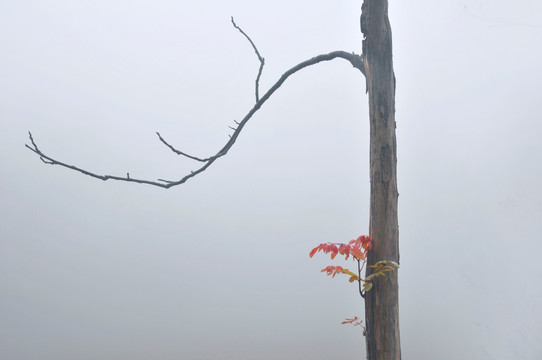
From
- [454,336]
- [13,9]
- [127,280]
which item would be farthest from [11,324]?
[454,336]

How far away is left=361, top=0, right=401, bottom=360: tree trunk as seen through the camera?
133cm

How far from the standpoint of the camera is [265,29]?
2904mm

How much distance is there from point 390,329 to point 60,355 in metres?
2.12

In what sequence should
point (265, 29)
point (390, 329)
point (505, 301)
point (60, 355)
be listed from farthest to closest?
point (265, 29)
point (60, 355)
point (505, 301)
point (390, 329)

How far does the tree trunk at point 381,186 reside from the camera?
52.2 inches

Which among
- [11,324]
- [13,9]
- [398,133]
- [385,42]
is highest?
[13,9]

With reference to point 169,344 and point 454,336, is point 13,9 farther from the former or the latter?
point 454,336

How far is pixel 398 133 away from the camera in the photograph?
288 centimetres

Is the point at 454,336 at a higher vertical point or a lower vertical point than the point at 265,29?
lower

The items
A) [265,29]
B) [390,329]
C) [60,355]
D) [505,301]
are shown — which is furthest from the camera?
[265,29]

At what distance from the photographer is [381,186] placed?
4.51 feet

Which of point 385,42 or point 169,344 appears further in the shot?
point 169,344

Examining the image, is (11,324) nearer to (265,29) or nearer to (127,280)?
(127,280)

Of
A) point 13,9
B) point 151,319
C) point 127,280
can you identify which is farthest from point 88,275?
point 13,9
